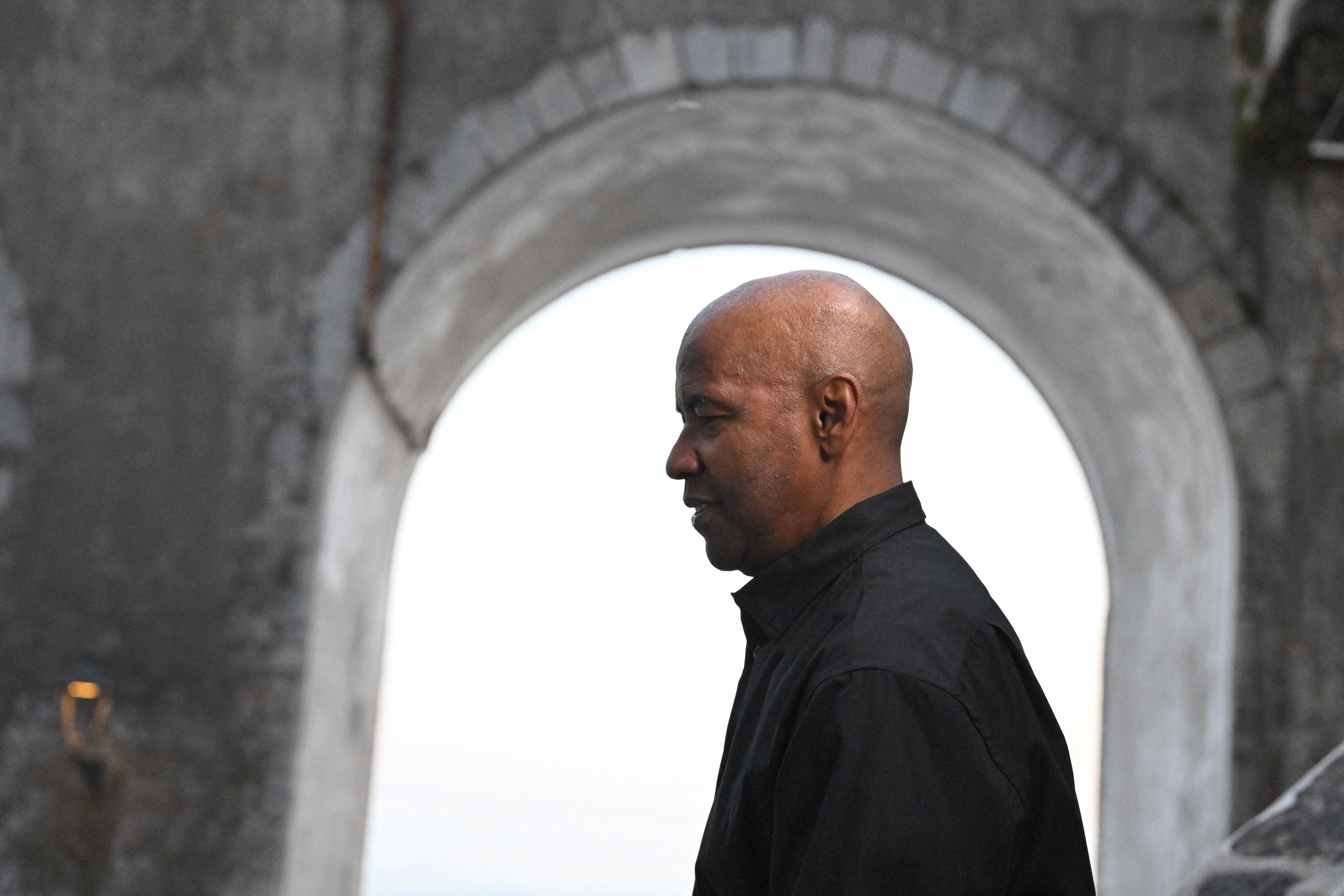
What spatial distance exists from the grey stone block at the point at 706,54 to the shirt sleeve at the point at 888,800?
16.9 ft

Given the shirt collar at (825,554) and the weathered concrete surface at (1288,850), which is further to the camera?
the weathered concrete surface at (1288,850)

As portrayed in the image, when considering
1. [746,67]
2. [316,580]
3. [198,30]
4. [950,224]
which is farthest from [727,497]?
[950,224]

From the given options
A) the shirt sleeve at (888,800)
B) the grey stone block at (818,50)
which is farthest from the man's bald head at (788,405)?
the grey stone block at (818,50)

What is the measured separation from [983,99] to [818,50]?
72 centimetres

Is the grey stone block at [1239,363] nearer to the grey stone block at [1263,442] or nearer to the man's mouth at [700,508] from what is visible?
the grey stone block at [1263,442]

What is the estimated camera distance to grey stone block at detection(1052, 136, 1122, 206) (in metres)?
6.54

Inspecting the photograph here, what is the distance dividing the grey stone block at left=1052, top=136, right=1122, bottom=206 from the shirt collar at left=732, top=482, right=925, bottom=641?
4.85m

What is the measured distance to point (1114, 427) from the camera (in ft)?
24.8

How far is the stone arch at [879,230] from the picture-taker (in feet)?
21.1

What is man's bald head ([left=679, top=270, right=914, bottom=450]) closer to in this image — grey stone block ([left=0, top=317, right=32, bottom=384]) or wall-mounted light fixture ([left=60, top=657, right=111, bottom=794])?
wall-mounted light fixture ([left=60, top=657, right=111, bottom=794])

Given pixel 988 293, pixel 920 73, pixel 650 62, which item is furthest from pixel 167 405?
pixel 988 293

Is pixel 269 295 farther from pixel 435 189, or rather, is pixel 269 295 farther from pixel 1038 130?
pixel 1038 130

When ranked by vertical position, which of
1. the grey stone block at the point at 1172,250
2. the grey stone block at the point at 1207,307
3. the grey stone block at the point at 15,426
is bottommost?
the grey stone block at the point at 15,426

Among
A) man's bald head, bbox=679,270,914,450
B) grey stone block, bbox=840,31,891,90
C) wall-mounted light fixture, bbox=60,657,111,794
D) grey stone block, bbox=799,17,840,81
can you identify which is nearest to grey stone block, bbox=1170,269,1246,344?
grey stone block, bbox=840,31,891,90
